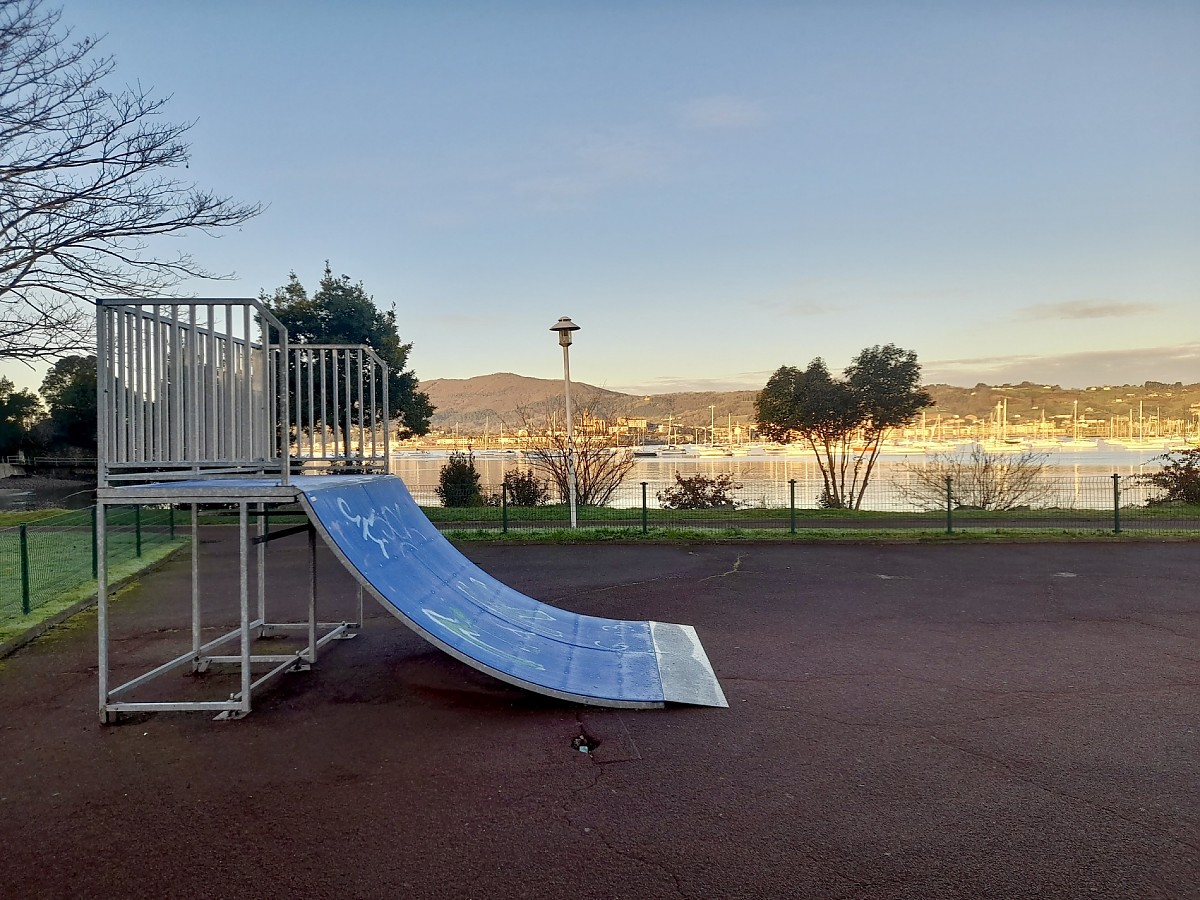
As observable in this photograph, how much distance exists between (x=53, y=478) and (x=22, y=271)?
25792 mm

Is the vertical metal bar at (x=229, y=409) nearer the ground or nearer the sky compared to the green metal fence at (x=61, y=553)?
nearer the sky

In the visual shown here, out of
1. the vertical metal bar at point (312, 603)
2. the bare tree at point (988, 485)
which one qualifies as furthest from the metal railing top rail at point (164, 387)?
the bare tree at point (988, 485)

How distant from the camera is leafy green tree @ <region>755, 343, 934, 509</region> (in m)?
26.5

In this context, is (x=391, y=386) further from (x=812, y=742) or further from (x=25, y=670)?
(x=812, y=742)

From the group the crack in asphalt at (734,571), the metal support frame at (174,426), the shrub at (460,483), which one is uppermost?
the metal support frame at (174,426)

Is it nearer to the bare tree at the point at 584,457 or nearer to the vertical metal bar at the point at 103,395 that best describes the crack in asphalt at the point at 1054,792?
the vertical metal bar at the point at 103,395

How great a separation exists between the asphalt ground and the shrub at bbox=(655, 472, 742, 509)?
15.8 metres

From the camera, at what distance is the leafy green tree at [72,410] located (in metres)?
33.8

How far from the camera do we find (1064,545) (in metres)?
14.5

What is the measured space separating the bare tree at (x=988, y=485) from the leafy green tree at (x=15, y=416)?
4357 cm

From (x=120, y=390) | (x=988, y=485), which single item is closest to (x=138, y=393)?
(x=120, y=390)

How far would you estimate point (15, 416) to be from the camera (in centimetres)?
4019

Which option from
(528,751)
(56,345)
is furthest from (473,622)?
(56,345)

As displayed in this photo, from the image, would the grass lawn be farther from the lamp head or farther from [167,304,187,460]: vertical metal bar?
the lamp head
